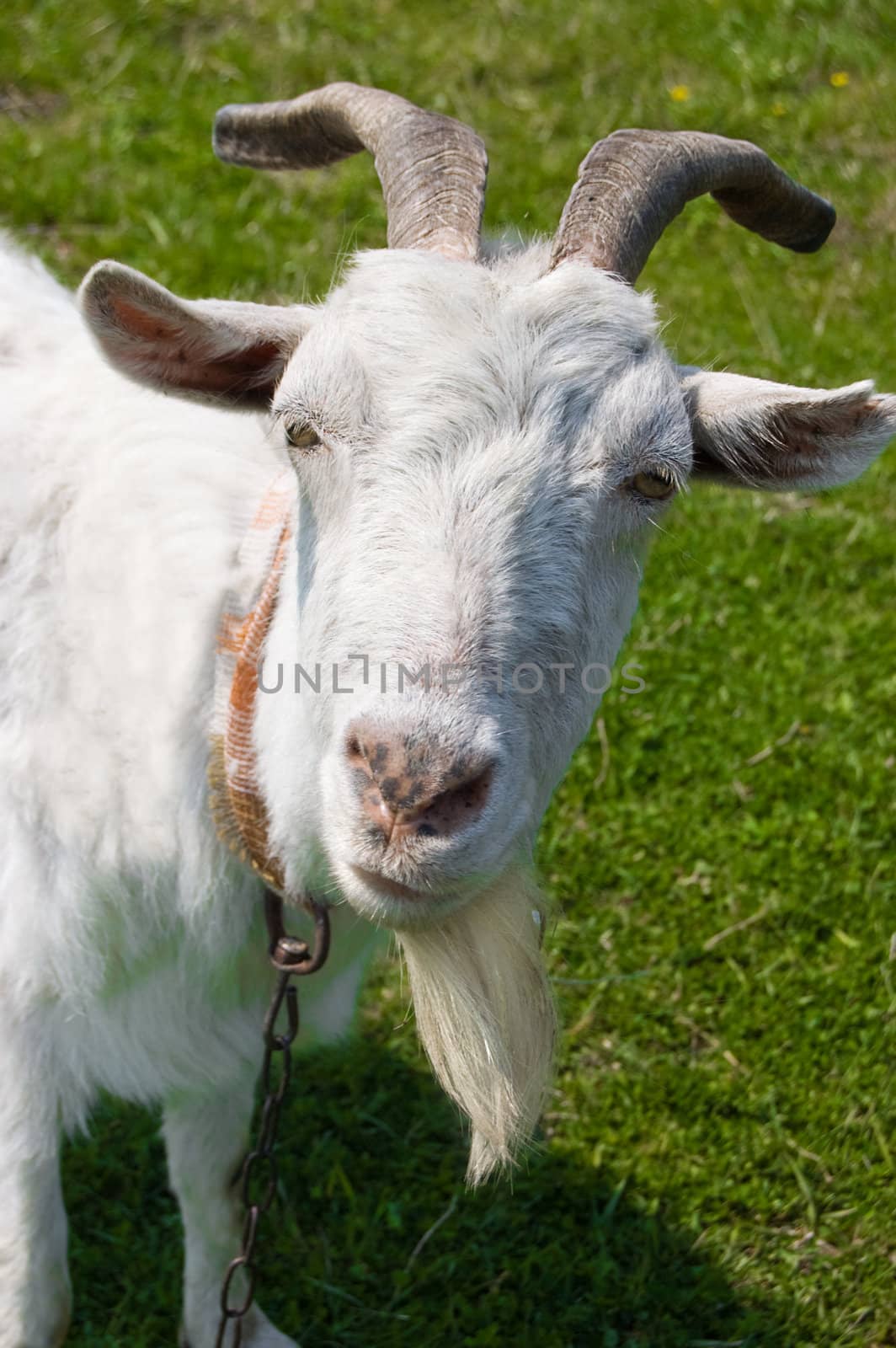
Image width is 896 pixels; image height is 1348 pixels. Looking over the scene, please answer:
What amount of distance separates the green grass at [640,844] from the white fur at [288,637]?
2.25 ft

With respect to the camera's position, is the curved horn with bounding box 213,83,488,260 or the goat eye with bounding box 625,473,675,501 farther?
the curved horn with bounding box 213,83,488,260

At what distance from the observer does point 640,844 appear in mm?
4680

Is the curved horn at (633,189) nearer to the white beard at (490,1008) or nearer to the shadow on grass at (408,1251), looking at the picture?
the white beard at (490,1008)

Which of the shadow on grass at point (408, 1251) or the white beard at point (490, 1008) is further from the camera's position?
the shadow on grass at point (408, 1251)

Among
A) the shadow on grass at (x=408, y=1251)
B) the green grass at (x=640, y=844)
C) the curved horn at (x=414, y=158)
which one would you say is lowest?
the shadow on grass at (x=408, y=1251)

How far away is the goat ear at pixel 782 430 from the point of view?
2531 millimetres

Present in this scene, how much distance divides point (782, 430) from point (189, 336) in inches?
43.8

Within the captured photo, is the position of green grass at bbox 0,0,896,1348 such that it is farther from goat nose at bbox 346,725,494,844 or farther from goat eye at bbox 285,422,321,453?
goat nose at bbox 346,725,494,844

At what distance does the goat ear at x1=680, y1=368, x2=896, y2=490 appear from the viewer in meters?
2.53

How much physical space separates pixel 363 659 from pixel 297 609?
424 mm

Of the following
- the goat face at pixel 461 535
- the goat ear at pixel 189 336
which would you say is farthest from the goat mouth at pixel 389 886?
the goat ear at pixel 189 336

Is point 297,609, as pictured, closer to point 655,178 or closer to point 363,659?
point 363,659

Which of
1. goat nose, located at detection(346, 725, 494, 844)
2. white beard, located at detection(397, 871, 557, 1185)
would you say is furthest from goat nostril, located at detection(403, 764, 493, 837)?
white beard, located at detection(397, 871, 557, 1185)

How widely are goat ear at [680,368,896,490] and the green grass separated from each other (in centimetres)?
57
